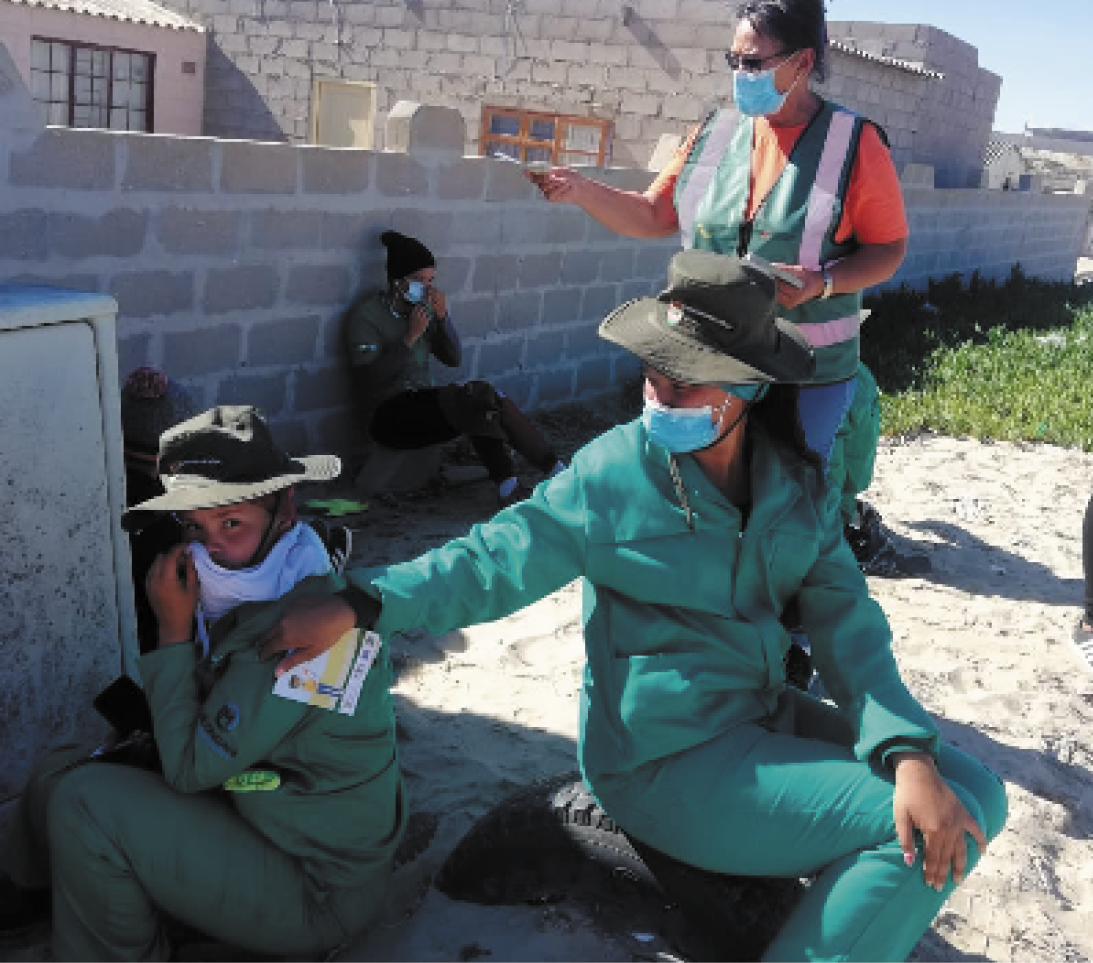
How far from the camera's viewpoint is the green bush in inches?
340

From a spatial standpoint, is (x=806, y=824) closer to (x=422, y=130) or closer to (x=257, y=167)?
(x=257, y=167)

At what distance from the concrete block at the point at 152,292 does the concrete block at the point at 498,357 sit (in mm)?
2184

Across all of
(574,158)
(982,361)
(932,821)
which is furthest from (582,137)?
(932,821)

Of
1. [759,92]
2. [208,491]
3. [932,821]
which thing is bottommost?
[932,821]

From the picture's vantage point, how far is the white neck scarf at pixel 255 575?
7.98 feet

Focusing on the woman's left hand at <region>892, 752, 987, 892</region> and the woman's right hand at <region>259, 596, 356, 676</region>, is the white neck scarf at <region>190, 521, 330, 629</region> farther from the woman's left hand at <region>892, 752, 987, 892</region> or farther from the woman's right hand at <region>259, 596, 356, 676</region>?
the woman's left hand at <region>892, 752, 987, 892</region>

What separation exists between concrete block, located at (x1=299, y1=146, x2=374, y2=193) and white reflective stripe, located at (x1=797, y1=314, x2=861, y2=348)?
9.61ft

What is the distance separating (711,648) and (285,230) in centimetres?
394

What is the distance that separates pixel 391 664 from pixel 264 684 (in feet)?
6.05

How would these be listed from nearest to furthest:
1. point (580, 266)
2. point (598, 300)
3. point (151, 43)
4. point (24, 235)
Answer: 1. point (24, 235)
2. point (580, 266)
3. point (598, 300)
4. point (151, 43)

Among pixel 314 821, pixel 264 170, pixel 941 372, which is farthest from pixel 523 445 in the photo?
pixel 941 372

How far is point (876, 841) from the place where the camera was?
7.48 ft

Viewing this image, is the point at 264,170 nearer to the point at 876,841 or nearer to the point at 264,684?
the point at 264,684

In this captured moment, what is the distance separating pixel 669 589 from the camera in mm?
2502
